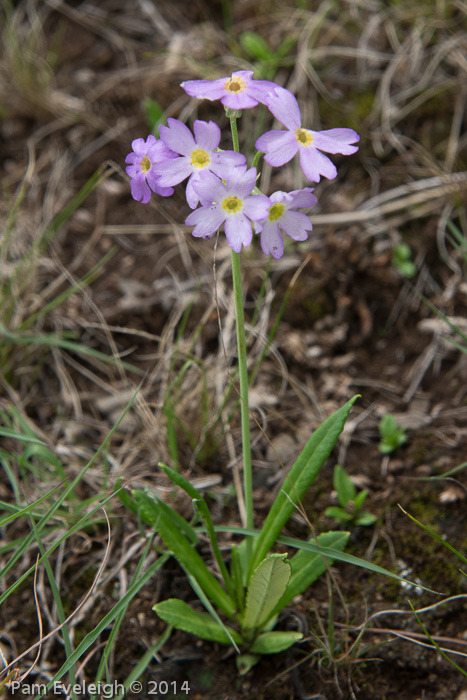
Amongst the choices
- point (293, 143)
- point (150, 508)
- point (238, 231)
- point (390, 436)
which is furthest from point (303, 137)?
point (390, 436)

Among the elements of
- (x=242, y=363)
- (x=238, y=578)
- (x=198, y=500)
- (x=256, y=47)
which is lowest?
(x=238, y=578)

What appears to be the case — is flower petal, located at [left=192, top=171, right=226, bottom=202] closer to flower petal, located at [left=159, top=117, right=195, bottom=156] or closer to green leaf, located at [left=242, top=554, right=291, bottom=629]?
flower petal, located at [left=159, top=117, right=195, bottom=156]

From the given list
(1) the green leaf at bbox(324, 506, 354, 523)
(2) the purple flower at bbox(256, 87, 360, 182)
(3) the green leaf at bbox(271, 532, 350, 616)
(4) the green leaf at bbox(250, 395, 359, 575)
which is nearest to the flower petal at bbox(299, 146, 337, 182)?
(2) the purple flower at bbox(256, 87, 360, 182)

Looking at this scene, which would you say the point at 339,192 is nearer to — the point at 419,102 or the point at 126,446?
the point at 419,102

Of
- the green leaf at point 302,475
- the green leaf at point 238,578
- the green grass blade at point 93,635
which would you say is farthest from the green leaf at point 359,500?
the green grass blade at point 93,635

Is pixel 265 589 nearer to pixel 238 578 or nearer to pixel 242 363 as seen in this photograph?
pixel 238 578

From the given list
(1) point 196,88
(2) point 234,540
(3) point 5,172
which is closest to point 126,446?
(2) point 234,540

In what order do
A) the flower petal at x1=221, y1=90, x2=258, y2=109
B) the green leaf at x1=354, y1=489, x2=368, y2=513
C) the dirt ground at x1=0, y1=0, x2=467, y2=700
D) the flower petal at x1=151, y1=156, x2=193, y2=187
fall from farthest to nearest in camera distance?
the green leaf at x1=354, y1=489, x2=368, y2=513 → the dirt ground at x1=0, y1=0, x2=467, y2=700 → the flower petal at x1=151, y1=156, x2=193, y2=187 → the flower petal at x1=221, y1=90, x2=258, y2=109
